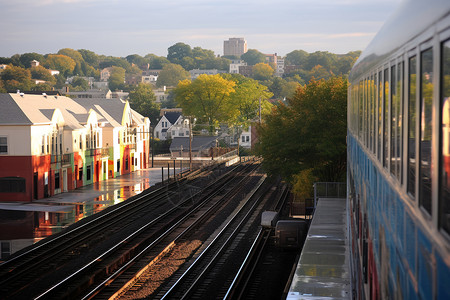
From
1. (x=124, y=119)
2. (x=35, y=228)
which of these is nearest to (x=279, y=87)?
(x=124, y=119)

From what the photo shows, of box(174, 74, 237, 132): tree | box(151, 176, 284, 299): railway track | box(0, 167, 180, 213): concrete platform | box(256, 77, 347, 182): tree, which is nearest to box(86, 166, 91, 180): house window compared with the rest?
box(0, 167, 180, 213): concrete platform

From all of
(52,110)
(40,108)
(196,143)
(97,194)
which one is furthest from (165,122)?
(97,194)

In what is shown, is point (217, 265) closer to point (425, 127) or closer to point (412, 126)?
point (412, 126)

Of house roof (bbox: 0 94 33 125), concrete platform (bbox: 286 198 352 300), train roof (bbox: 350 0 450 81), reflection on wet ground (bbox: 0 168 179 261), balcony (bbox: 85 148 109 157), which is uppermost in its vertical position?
house roof (bbox: 0 94 33 125)

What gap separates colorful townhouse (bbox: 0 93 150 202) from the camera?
4219 cm

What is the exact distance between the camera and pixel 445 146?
9.45ft

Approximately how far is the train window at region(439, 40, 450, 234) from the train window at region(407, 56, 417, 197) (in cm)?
81

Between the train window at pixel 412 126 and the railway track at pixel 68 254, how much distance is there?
16082 mm

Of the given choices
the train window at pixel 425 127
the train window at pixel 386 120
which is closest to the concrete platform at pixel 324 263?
the train window at pixel 386 120

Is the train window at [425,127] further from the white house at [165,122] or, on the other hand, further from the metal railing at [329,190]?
the white house at [165,122]

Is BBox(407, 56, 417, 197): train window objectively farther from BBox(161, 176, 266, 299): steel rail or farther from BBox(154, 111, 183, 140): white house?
BBox(154, 111, 183, 140): white house

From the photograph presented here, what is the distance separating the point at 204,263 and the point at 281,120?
18.7 m

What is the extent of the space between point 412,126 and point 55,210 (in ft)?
116

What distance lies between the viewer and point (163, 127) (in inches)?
4596
